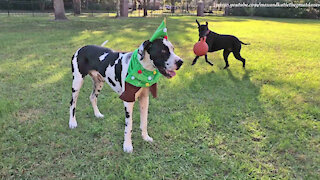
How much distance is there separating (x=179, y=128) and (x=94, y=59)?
1.70 m

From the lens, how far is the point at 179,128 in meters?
3.99

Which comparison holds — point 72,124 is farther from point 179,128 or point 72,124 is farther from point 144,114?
point 179,128

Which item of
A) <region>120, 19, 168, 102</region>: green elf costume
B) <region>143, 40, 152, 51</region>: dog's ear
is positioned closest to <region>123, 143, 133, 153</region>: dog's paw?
<region>120, 19, 168, 102</region>: green elf costume

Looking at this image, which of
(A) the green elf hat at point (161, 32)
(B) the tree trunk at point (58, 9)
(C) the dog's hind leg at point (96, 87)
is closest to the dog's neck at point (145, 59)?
(A) the green elf hat at point (161, 32)

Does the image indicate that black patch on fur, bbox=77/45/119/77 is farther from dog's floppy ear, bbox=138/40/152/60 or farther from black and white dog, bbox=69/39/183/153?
dog's floppy ear, bbox=138/40/152/60

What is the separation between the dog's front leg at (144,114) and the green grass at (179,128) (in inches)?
4.8

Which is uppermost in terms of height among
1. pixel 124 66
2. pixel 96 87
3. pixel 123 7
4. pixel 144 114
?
pixel 123 7

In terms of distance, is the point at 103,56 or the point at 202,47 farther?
the point at 202,47

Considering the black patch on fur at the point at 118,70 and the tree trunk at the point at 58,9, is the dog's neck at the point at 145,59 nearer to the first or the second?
the black patch on fur at the point at 118,70

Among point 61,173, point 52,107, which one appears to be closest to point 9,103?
point 52,107

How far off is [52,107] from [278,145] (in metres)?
3.95

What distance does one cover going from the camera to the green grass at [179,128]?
10.0 feet

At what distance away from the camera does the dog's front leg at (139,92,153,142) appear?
3.32 m

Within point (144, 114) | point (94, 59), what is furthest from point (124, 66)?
point (144, 114)
